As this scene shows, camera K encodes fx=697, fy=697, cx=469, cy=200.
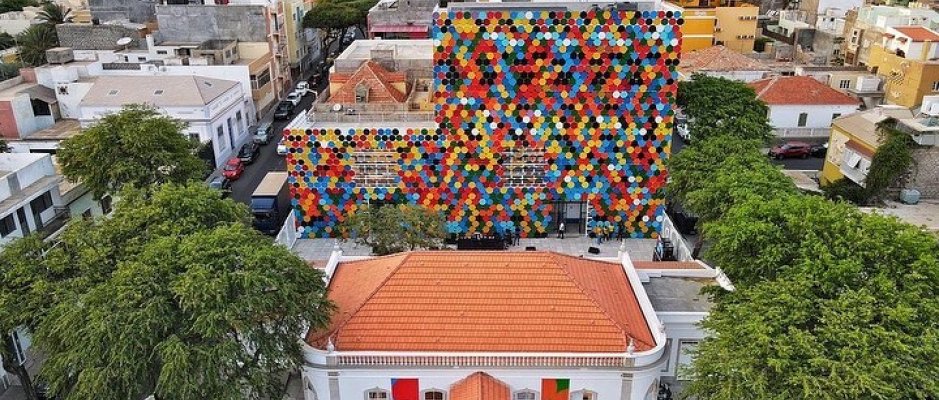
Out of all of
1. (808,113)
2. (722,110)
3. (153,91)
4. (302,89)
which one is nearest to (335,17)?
(302,89)

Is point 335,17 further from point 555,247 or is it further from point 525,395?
point 525,395

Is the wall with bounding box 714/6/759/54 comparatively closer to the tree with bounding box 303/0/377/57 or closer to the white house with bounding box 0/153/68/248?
the tree with bounding box 303/0/377/57

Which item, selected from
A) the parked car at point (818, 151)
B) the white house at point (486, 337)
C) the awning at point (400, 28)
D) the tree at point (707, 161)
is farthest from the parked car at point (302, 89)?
the white house at point (486, 337)

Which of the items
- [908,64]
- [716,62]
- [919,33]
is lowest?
[716,62]

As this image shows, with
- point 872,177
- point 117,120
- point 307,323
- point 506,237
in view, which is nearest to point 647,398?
point 307,323

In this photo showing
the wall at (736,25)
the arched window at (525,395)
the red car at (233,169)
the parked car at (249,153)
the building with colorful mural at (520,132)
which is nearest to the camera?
the arched window at (525,395)

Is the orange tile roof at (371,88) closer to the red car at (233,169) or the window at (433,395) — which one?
the red car at (233,169)

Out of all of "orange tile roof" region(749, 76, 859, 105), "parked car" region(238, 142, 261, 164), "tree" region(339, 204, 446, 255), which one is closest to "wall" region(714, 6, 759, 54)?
"orange tile roof" region(749, 76, 859, 105)
